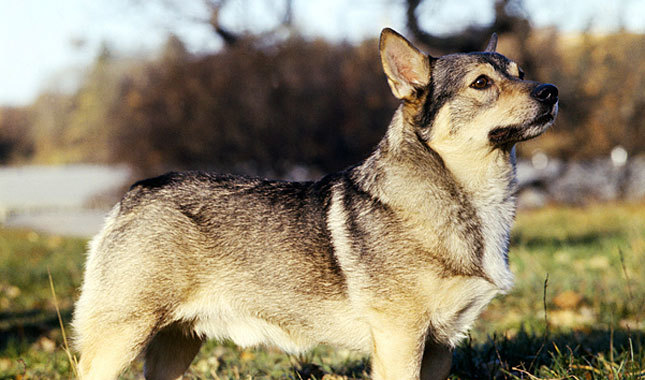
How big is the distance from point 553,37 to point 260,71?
7.93 metres

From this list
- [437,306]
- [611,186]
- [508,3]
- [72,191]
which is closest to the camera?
[437,306]

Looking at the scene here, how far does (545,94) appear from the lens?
329 cm

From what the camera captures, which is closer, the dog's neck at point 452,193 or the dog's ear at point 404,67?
the dog's neck at point 452,193

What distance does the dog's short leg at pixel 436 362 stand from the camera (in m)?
3.52

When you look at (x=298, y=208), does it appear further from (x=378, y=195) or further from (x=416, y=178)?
(x=416, y=178)

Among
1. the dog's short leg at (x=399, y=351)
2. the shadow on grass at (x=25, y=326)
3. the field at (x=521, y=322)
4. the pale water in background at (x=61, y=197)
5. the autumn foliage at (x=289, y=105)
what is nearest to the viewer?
the dog's short leg at (x=399, y=351)

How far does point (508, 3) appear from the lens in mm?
11812

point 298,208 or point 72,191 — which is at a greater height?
point 298,208

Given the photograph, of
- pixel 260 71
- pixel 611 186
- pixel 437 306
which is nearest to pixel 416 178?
pixel 437 306

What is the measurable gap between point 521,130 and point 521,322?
2.43 metres

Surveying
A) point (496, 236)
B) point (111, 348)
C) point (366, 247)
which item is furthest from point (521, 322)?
point (111, 348)

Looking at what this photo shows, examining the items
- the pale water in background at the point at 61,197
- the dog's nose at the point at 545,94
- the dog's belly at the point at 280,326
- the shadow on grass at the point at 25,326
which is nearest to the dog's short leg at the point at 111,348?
the dog's belly at the point at 280,326

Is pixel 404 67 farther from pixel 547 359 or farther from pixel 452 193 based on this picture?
pixel 547 359

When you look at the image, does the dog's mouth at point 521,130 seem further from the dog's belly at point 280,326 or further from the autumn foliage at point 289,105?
the autumn foliage at point 289,105
